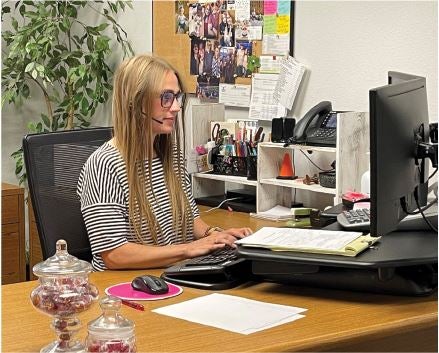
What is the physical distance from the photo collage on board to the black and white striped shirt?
3.77 feet

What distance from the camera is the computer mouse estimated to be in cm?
192

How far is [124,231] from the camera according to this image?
2.28 m

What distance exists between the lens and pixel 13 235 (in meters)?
3.77

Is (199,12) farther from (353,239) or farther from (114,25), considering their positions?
(353,239)

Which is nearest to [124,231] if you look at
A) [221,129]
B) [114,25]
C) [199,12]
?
[221,129]

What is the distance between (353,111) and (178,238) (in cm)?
88

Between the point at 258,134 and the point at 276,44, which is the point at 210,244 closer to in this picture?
the point at 258,134

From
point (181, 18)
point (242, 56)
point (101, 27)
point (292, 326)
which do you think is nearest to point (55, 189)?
point (292, 326)

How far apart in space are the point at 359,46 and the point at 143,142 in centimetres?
102

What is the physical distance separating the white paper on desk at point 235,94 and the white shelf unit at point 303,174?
13.2 inches

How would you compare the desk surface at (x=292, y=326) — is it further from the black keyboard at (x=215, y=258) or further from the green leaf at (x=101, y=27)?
the green leaf at (x=101, y=27)

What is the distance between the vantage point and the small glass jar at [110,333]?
4.33 feet

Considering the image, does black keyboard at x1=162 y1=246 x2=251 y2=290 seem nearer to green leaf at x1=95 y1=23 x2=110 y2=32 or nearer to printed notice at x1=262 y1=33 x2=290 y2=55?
printed notice at x1=262 y1=33 x2=290 y2=55

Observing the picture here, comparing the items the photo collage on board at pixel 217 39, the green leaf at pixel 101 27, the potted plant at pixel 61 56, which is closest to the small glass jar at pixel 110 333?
the photo collage on board at pixel 217 39
